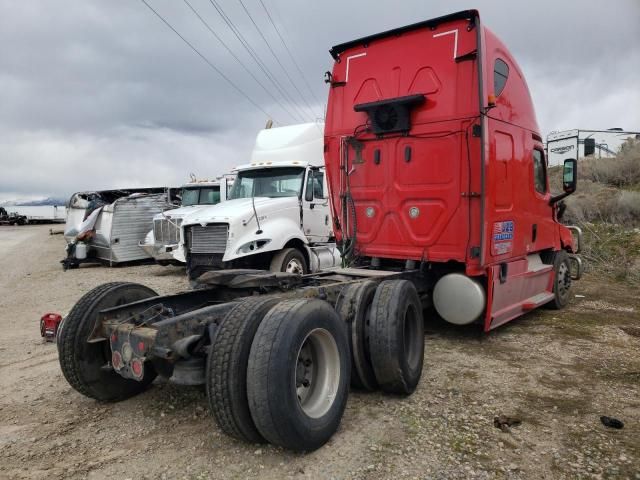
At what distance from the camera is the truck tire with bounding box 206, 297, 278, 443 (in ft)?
9.46

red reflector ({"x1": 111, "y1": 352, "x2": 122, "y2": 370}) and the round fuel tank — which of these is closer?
red reflector ({"x1": 111, "y1": 352, "x2": 122, "y2": 370})

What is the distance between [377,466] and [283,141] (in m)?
8.58

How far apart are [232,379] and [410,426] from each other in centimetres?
145

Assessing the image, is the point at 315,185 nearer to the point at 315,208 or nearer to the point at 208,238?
the point at 315,208

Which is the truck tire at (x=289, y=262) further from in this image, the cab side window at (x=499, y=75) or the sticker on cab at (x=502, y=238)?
the cab side window at (x=499, y=75)

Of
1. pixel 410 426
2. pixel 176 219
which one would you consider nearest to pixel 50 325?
pixel 410 426

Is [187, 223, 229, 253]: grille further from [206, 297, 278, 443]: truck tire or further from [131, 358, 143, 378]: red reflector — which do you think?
[206, 297, 278, 443]: truck tire

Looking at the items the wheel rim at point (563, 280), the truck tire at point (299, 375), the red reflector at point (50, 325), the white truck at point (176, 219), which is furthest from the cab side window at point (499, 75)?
the white truck at point (176, 219)

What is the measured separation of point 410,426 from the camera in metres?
3.52

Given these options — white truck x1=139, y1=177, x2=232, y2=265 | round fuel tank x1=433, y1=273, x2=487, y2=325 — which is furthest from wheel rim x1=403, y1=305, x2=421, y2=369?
white truck x1=139, y1=177, x2=232, y2=265

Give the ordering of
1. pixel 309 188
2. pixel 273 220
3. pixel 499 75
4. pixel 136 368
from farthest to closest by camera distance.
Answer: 1. pixel 309 188
2. pixel 273 220
3. pixel 499 75
4. pixel 136 368

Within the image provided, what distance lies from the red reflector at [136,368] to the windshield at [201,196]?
1034 cm

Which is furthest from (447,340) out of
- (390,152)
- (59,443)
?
(59,443)

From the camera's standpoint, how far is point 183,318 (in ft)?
10.7
